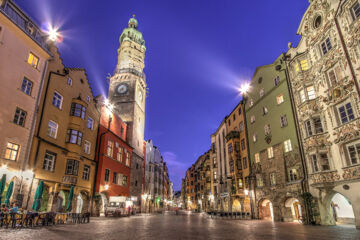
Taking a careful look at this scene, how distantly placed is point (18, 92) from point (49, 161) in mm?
7471

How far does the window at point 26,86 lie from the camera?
20634mm

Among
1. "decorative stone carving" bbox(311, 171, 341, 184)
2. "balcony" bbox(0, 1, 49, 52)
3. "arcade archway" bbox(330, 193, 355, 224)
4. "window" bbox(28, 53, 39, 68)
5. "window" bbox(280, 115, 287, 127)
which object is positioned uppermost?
"balcony" bbox(0, 1, 49, 52)

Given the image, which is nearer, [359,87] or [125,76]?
[359,87]

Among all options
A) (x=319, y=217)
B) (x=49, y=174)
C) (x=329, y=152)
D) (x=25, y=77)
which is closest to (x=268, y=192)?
(x=319, y=217)

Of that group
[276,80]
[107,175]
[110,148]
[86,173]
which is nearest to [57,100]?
[86,173]

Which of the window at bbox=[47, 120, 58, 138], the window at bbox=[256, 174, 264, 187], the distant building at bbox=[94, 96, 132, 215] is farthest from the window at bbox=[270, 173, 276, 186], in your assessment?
the window at bbox=[47, 120, 58, 138]

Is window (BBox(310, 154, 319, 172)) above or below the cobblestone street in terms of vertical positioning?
above

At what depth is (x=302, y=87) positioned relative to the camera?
23734mm

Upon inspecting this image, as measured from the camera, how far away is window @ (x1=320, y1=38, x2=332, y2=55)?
2114cm

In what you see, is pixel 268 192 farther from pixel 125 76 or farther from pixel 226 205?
pixel 125 76

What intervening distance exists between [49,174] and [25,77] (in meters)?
9.54

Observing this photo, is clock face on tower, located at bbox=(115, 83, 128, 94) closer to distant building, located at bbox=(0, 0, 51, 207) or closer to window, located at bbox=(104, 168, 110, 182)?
window, located at bbox=(104, 168, 110, 182)

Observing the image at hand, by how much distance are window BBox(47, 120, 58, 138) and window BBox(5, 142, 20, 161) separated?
13.6ft

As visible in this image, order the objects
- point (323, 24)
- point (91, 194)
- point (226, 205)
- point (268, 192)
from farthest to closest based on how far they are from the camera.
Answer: point (226, 205) → point (91, 194) → point (268, 192) → point (323, 24)
